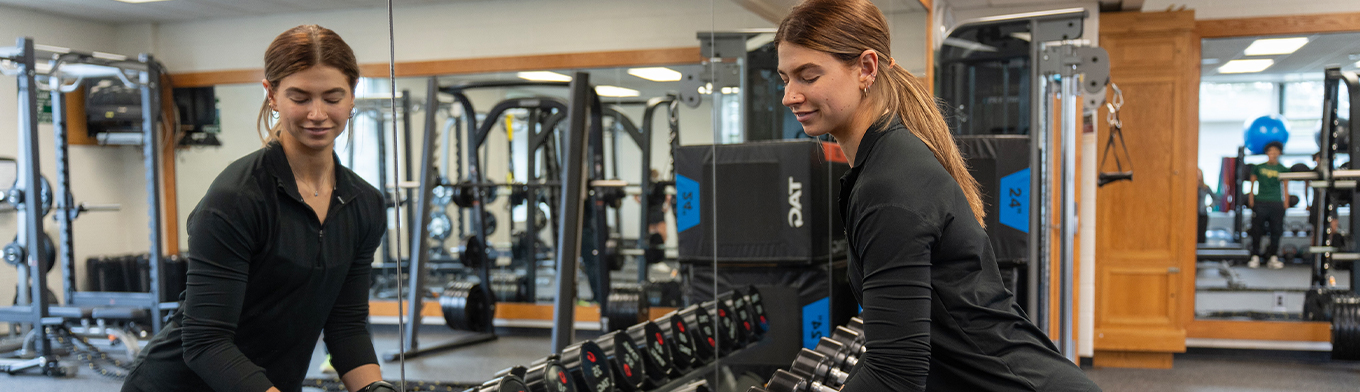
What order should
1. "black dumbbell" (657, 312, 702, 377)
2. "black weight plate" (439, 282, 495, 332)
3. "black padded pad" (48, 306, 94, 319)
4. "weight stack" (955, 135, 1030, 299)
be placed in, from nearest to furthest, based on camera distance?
"black padded pad" (48, 306, 94, 319) → "black dumbbell" (657, 312, 702, 377) → "weight stack" (955, 135, 1030, 299) → "black weight plate" (439, 282, 495, 332)

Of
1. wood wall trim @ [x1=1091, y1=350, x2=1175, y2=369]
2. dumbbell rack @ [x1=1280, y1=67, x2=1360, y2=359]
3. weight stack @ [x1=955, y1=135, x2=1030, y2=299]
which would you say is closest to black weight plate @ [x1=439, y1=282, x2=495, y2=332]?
weight stack @ [x1=955, y1=135, x2=1030, y2=299]

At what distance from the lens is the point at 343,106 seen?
4.32ft

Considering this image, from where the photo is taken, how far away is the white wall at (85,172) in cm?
100

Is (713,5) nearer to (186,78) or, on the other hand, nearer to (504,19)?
(504,19)

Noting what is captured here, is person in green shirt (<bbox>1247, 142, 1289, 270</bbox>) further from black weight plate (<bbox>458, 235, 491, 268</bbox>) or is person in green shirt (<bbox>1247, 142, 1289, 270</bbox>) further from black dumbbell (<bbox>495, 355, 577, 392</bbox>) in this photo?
black dumbbell (<bbox>495, 355, 577, 392</bbox>)

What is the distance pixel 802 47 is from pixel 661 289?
4256 millimetres

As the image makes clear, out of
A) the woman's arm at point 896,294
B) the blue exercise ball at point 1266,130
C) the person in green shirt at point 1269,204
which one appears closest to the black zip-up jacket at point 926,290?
the woman's arm at point 896,294

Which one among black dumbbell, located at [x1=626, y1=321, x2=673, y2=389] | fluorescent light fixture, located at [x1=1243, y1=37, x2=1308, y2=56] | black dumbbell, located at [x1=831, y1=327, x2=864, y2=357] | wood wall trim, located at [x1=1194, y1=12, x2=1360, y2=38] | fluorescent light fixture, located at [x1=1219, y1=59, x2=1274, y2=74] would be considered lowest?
black dumbbell, located at [x1=626, y1=321, x2=673, y2=389]

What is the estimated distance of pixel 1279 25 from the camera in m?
5.39

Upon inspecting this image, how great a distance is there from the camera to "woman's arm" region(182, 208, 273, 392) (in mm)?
1154

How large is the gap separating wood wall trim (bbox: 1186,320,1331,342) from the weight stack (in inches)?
119

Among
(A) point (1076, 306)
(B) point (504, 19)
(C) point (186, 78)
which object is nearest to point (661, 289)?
(A) point (1076, 306)

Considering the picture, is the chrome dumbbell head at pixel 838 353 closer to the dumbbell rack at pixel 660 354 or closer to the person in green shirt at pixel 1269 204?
the dumbbell rack at pixel 660 354

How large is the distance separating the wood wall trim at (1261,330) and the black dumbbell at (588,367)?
15.5 feet
